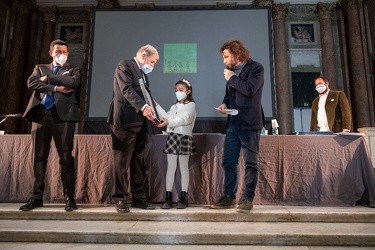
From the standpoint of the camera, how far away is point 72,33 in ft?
34.5

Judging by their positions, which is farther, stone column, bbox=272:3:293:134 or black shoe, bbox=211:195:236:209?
stone column, bbox=272:3:293:134

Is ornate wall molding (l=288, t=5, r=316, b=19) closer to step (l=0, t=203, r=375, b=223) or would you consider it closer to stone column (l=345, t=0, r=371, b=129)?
stone column (l=345, t=0, r=371, b=129)

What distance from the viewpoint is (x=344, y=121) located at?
13.2ft

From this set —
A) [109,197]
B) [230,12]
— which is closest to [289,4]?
[230,12]

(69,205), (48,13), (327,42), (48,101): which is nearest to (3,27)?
(48,13)

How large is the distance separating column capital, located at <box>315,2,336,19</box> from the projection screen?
11.0 feet

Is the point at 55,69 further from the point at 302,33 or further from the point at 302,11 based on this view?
the point at 302,11

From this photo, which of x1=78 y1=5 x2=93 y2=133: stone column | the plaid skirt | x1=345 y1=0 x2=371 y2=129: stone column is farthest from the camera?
x1=78 y1=5 x2=93 y2=133: stone column

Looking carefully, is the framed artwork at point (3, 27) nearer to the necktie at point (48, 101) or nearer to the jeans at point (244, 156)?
the necktie at point (48, 101)

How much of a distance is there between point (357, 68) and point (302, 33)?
89.6 inches

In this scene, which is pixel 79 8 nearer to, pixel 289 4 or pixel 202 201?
pixel 289 4

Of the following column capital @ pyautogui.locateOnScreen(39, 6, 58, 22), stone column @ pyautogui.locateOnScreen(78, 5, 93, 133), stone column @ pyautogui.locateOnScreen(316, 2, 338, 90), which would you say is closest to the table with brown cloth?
stone column @ pyautogui.locateOnScreen(78, 5, 93, 133)

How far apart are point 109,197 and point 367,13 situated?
32.5 feet

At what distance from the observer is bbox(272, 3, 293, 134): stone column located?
916 centimetres
